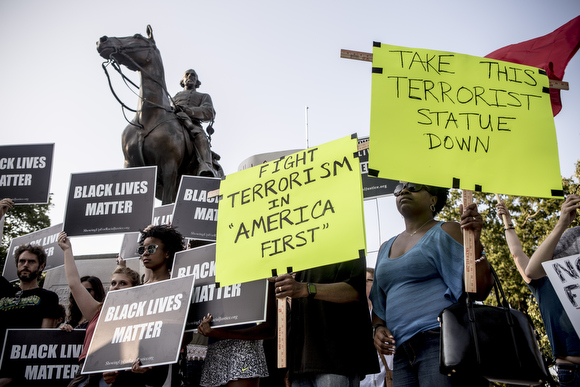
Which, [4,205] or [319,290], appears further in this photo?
[4,205]

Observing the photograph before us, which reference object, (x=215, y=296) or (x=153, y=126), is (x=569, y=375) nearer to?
(x=215, y=296)

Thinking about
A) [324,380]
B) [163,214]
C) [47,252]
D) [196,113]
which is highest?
[196,113]

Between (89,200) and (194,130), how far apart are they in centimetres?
412

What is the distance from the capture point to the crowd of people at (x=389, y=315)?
3082mm

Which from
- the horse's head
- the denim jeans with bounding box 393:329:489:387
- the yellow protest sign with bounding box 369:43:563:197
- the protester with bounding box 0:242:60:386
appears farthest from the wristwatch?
the horse's head

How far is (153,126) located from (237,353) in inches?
247

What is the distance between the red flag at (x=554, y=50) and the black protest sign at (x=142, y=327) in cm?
370

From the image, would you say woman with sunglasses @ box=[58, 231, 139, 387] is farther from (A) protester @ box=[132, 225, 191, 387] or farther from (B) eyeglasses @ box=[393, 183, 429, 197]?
(B) eyeglasses @ box=[393, 183, 429, 197]

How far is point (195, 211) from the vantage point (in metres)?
6.65

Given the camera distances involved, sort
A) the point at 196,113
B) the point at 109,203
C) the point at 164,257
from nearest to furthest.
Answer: the point at 164,257 < the point at 109,203 < the point at 196,113

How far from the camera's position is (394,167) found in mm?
3365

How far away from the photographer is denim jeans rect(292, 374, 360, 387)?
10.8ft

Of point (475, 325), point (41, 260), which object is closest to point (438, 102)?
point (475, 325)

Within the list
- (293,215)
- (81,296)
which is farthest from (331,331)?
(81,296)
